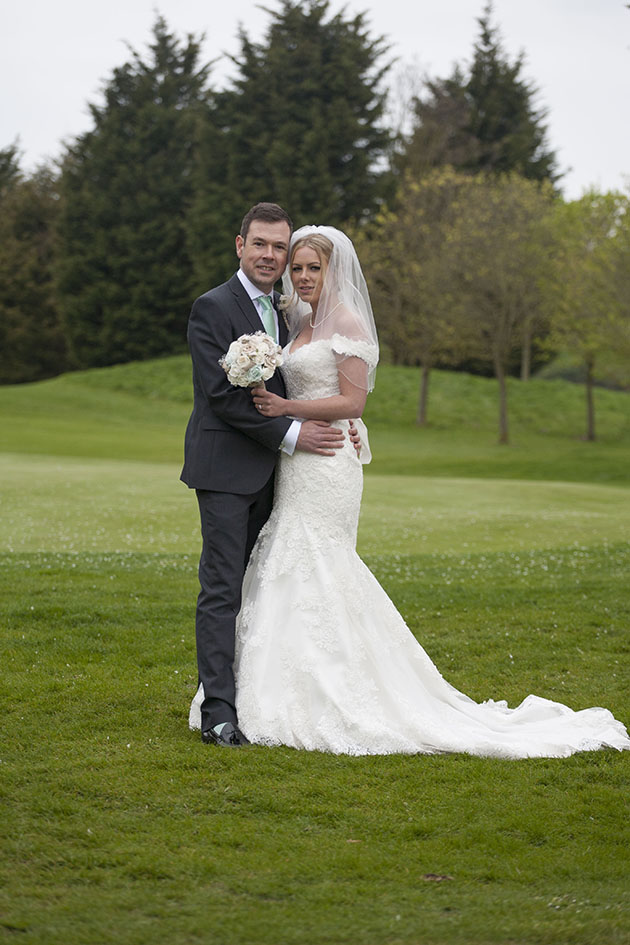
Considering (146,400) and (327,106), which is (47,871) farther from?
(327,106)

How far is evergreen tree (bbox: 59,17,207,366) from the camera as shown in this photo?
160ft

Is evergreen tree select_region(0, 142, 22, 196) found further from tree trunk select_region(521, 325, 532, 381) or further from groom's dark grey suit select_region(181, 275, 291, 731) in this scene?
groom's dark grey suit select_region(181, 275, 291, 731)

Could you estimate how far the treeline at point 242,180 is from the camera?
134 ft

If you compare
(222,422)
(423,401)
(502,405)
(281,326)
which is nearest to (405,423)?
(423,401)

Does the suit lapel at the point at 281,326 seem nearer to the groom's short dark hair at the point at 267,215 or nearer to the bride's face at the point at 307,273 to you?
the bride's face at the point at 307,273

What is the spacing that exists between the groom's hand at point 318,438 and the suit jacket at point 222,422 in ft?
0.38

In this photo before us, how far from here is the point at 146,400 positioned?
1580 inches

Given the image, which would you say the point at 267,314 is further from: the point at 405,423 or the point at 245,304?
the point at 405,423

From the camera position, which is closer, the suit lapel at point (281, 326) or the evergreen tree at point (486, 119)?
the suit lapel at point (281, 326)

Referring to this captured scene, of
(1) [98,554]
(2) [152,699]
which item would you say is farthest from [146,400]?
(2) [152,699]

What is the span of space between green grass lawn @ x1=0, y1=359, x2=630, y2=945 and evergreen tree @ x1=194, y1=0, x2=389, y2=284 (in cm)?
3414

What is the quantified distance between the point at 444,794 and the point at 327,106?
45.4 metres

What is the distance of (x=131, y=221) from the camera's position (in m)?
49.7

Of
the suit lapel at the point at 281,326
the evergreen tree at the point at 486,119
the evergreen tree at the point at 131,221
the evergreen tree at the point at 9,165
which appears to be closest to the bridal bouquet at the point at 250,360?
the suit lapel at the point at 281,326
